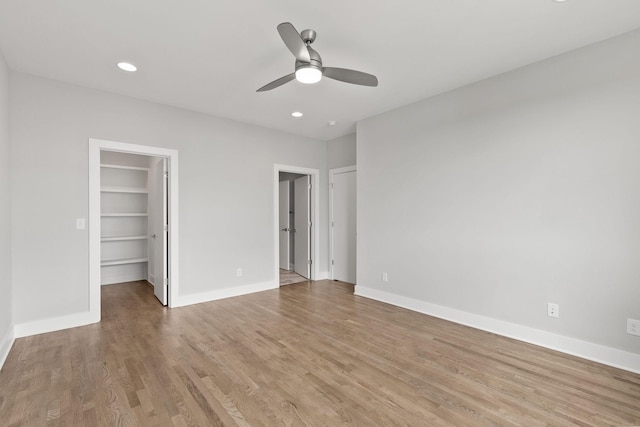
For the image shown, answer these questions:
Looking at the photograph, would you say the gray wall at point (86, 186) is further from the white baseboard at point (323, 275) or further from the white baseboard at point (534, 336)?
the white baseboard at point (534, 336)

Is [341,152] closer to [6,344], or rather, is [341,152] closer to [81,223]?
[81,223]

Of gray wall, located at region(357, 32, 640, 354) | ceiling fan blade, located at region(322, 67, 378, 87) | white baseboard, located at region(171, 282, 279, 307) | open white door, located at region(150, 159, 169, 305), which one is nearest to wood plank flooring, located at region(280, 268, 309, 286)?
white baseboard, located at region(171, 282, 279, 307)

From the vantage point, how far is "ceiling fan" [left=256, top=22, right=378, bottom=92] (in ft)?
6.54

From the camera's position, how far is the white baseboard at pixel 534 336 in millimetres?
2492

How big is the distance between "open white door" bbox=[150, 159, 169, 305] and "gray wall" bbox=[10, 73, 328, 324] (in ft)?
0.73

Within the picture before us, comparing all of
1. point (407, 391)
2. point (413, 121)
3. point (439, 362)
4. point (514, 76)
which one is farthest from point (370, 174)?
point (407, 391)

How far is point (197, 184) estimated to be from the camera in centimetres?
432

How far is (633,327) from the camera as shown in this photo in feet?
8.04

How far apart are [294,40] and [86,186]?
3003 millimetres

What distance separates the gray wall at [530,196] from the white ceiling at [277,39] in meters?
0.35

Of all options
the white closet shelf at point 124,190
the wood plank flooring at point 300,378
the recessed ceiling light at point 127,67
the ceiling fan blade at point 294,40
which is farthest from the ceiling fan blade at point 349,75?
the white closet shelf at point 124,190

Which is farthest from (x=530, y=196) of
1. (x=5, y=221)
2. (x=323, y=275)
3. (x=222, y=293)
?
(x=5, y=221)

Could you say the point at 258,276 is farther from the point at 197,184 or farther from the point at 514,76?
the point at 514,76

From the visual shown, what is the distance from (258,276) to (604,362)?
4.18 meters
